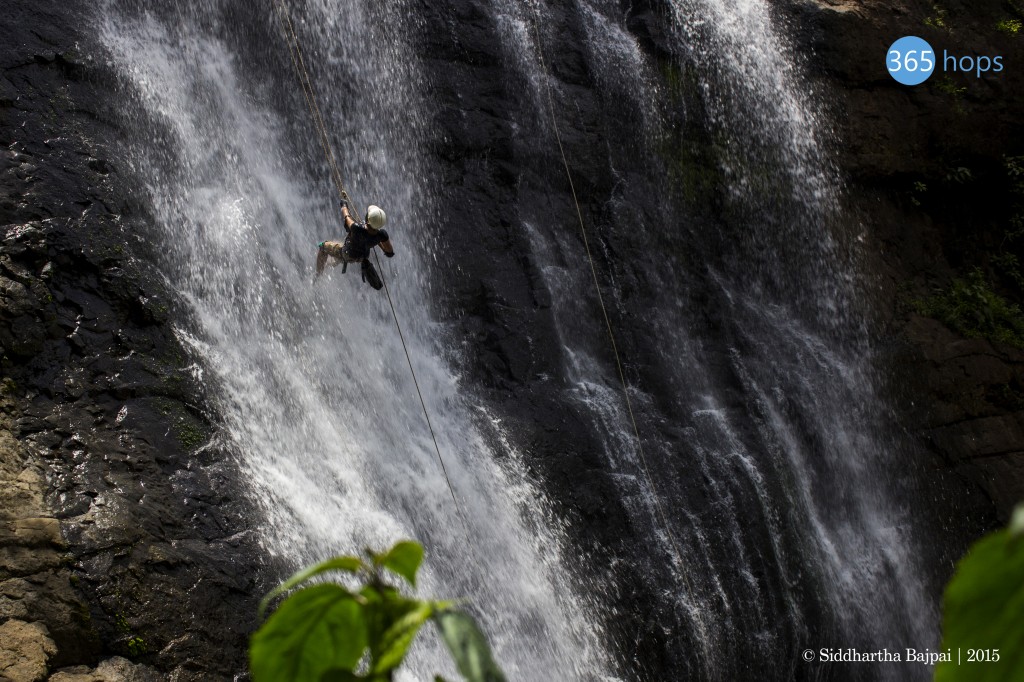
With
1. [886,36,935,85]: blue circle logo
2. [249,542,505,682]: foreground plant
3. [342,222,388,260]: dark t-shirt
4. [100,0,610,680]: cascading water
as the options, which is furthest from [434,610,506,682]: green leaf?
[886,36,935,85]: blue circle logo

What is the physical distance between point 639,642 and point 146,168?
648 centimetres

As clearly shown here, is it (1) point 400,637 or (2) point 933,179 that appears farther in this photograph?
(2) point 933,179

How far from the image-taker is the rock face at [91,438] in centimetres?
579

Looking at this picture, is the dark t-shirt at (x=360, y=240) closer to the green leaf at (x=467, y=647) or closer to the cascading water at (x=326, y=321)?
the cascading water at (x=326, y=321)

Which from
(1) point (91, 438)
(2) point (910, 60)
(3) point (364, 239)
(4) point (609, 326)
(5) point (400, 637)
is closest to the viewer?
(5) point (400, 637)

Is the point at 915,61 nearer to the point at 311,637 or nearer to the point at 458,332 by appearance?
the point at 458,332

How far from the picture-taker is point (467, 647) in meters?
0.62

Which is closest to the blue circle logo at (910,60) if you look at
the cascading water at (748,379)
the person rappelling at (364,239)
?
the cascading water at (748,379)

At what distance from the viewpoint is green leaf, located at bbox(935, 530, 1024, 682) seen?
497 millimetres

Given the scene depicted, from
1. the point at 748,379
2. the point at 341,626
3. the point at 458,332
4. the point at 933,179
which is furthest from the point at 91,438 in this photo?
the point at 933,179

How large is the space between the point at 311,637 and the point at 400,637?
97 mm

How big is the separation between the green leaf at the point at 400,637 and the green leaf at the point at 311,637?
0.05 meters

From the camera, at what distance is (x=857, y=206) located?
12.5m

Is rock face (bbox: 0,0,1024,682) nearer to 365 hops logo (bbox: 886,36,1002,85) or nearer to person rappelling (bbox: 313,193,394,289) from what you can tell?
365 hops logo (bbox: 886,36,1002,85)
